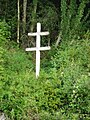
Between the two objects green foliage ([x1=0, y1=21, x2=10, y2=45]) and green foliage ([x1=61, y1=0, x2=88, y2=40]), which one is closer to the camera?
green foliage ([x1=0, y1=21, x2=10, y2=45])

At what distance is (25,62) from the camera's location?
782cm

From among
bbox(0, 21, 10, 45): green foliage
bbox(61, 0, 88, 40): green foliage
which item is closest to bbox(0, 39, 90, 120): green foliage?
bbox(0, 21, 10, 45): green foliage

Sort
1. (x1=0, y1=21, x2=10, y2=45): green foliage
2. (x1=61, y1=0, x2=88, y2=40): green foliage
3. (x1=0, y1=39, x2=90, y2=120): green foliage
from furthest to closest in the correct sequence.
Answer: (x1=61, y1=0, x2=88, y2=40): green foliage → (x1=0, y1=21, x2=10, y2=45): green foliage → (x1=0, y1=39, x2=90, y2=120): green foliage

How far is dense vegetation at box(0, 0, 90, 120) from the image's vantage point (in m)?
6.51

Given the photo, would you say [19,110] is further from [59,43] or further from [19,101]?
[59,43]

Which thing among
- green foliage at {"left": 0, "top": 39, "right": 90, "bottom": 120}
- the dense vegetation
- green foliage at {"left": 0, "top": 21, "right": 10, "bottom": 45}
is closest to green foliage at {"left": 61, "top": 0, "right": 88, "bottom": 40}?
the dense vegetation

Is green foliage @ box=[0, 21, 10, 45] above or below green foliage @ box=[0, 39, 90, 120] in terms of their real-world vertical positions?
above

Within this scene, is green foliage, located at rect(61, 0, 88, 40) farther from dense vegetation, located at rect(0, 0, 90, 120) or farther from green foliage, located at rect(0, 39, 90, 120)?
green foliage, located at rect(0, 39, 90, 120)

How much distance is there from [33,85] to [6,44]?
67.2 inches

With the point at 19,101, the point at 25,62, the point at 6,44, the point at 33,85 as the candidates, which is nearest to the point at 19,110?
the point at 19,101

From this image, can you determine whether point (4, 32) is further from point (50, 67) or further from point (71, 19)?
point (71, 19)

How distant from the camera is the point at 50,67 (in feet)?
25.5

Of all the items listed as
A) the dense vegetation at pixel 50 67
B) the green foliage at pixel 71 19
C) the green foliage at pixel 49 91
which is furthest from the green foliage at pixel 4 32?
the green foliage at pixel 71 19

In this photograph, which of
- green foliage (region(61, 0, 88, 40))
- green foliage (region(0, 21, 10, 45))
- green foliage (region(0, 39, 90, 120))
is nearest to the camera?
green foliage (region(0, 39, 90, 120))
